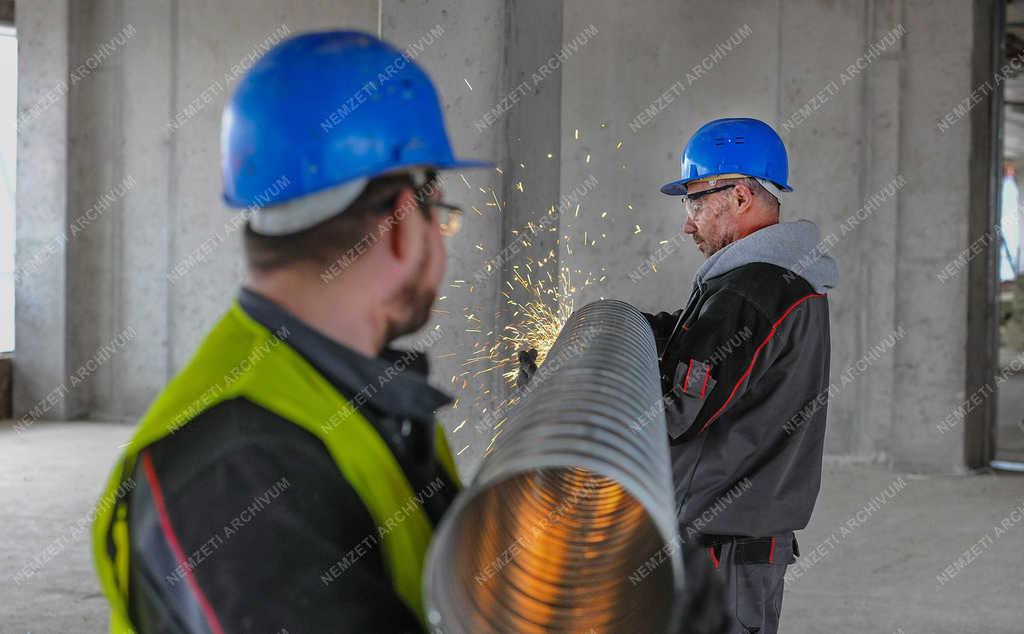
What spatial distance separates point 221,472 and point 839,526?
17.0 ft

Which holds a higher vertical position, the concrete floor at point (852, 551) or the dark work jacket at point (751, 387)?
the dark work jacket at point (751, 387)

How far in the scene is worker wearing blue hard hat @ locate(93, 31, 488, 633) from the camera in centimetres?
95

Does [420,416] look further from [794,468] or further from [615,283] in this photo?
[615,283]

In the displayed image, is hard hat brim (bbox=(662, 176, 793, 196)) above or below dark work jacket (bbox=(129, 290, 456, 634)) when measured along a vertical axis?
above

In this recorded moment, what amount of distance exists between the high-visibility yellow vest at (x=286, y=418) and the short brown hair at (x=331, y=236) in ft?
0.23

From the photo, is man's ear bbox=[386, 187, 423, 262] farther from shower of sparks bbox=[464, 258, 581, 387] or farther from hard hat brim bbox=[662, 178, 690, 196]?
shower of sparks bbox=[464, 258, 581, 387]

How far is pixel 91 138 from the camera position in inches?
333

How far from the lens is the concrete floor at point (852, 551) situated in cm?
425

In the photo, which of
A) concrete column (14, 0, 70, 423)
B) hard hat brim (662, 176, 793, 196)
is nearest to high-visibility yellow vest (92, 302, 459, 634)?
hard hat brim (662, 176, 793, 196)

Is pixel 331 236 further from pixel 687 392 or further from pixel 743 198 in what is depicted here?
pixel 743 198

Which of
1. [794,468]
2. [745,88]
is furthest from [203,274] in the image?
[794,468]

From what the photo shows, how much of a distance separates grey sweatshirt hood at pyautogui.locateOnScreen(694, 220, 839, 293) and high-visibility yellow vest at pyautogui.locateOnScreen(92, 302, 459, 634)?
163 centimetres

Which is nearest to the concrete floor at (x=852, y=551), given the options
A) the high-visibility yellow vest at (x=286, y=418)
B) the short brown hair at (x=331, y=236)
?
the high-visibility yellow vest at (x=286, y=418)

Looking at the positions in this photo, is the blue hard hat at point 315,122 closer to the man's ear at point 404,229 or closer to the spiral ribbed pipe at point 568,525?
the man's ear at point 404,229
